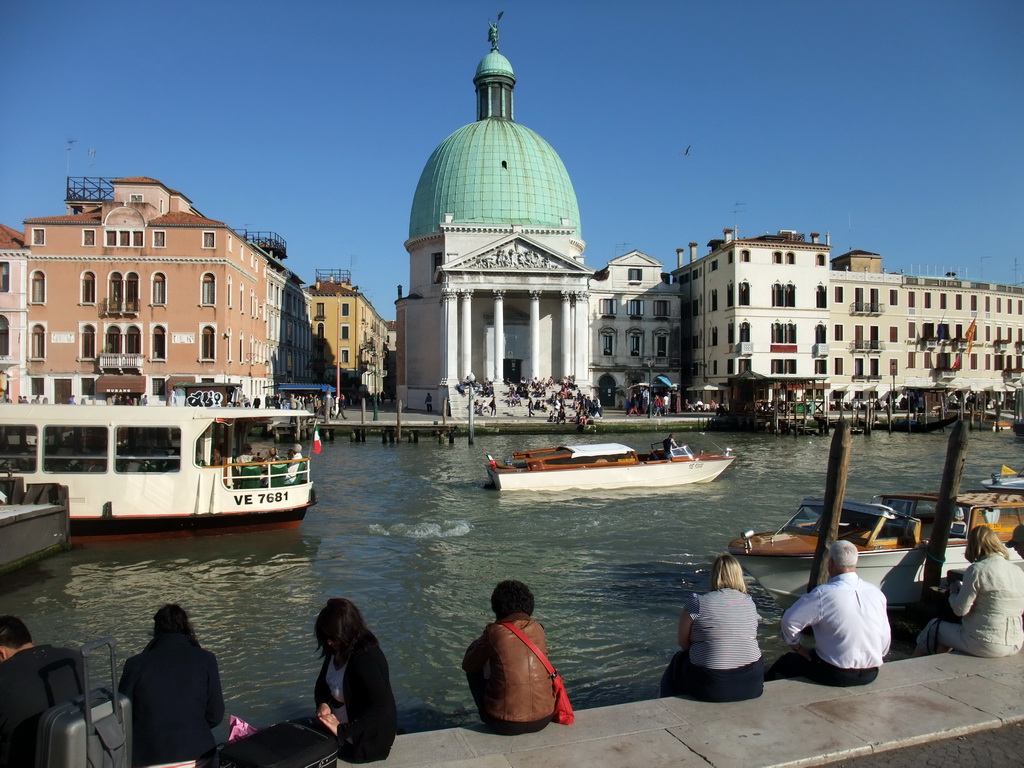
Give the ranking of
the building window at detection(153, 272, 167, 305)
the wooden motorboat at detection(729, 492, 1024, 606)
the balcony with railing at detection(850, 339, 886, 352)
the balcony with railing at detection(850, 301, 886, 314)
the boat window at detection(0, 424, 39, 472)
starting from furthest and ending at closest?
the balcony with railing at detection(850, 339, 886, 352)
the balcony with railing at detection(850, 301, 886, 314)
the building window at detection(153, 272, 167, 305)
the boat window at detection(0, 424, 39, 472)
the wooden motorboat at detection(729, 492, 1024, 606)

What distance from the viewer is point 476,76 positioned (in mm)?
61750

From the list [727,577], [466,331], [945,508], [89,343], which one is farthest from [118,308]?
[727,577]

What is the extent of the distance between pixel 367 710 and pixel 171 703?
112 centimetres

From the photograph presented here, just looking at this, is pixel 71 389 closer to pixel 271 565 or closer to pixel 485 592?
pixel 271 565

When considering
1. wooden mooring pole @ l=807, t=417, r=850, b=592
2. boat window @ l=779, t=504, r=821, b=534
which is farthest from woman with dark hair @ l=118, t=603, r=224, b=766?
boat window @ l=779, t=504, r=821, b=534

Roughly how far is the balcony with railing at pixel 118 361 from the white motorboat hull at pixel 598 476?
2545 cm

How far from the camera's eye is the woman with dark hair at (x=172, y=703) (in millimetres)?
4562

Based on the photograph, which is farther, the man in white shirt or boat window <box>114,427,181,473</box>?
boat window <box>114,427,181,473</box>

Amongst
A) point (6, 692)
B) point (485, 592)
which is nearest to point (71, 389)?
point (485, 592)

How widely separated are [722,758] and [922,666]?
2490 mm

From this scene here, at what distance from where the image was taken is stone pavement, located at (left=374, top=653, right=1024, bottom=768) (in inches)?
186

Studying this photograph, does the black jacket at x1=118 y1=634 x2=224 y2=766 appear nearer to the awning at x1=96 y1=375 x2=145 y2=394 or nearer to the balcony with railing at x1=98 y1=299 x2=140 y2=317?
the awning at x1=96 y1=375 x2=145 y2=394

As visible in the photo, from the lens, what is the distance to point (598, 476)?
70.0 feet

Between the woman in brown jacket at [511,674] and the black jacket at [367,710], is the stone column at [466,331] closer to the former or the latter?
the woman in brown jacket at [511,674]
